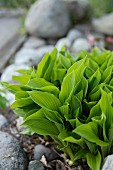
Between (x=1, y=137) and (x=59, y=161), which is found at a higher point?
(x=1, y=137)

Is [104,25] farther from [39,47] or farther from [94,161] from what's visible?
[94,161]

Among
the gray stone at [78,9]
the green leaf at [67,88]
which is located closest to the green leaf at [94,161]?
the green leaf at [67,88]

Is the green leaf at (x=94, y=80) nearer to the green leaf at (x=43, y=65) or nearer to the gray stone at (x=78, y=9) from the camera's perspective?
the green leaf at (x=43, y=65)

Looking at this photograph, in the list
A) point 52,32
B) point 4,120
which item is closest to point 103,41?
point 52,32

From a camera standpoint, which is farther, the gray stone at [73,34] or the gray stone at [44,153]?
the gray stone at [73,34]

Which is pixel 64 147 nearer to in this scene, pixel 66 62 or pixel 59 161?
→ pixel 59 161

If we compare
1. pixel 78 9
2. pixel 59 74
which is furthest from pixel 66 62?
pixel 78 9
